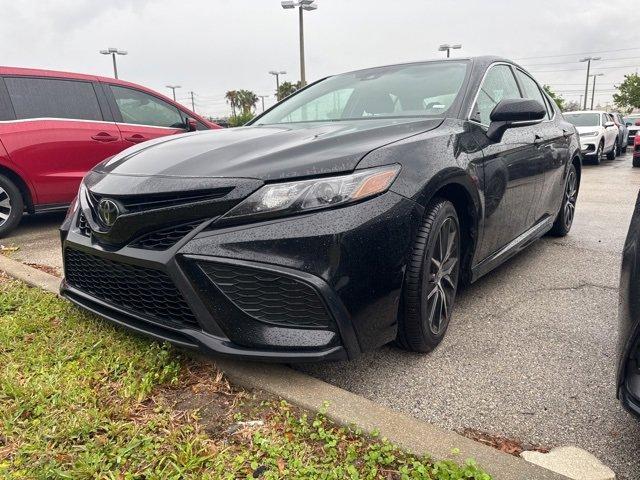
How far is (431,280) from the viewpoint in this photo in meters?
2.29

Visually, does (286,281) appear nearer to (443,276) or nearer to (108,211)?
(108,211)

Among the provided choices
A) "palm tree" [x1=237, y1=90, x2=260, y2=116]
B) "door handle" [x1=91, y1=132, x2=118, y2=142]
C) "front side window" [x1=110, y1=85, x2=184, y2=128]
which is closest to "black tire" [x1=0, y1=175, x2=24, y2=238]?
"door handle" [x1=91, y1=132, x2=118, y2=142]

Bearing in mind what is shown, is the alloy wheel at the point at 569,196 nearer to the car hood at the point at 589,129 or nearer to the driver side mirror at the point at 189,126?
the driver side mirror at the point at 189,126

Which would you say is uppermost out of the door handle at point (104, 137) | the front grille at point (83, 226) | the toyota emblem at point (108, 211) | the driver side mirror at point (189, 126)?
the driver side mirror at point (189, 126)

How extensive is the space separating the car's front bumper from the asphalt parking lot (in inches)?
14.8

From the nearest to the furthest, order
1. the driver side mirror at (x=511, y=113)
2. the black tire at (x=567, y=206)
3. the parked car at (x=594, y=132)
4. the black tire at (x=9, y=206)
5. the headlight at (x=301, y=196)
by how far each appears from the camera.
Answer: the headlight at (x=301, y=196)
the driver side mirror at (x=511, y=113)
the black tire at (x=567, y=206)
the black tire at (x=9, y=206)
the parked car at (x=594, y=132)

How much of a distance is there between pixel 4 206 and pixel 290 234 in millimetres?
4062

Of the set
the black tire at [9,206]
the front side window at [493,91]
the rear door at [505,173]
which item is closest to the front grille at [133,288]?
the rear door at [505,173]

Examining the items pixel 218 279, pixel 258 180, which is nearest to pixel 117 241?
pixel 218 279

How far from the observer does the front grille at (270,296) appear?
1.81m

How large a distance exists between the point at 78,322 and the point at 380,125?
179cm

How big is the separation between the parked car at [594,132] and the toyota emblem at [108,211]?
12852 mm

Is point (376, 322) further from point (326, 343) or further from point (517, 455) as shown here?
point (517, 455)

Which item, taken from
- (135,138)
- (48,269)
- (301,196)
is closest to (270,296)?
(301,196)
